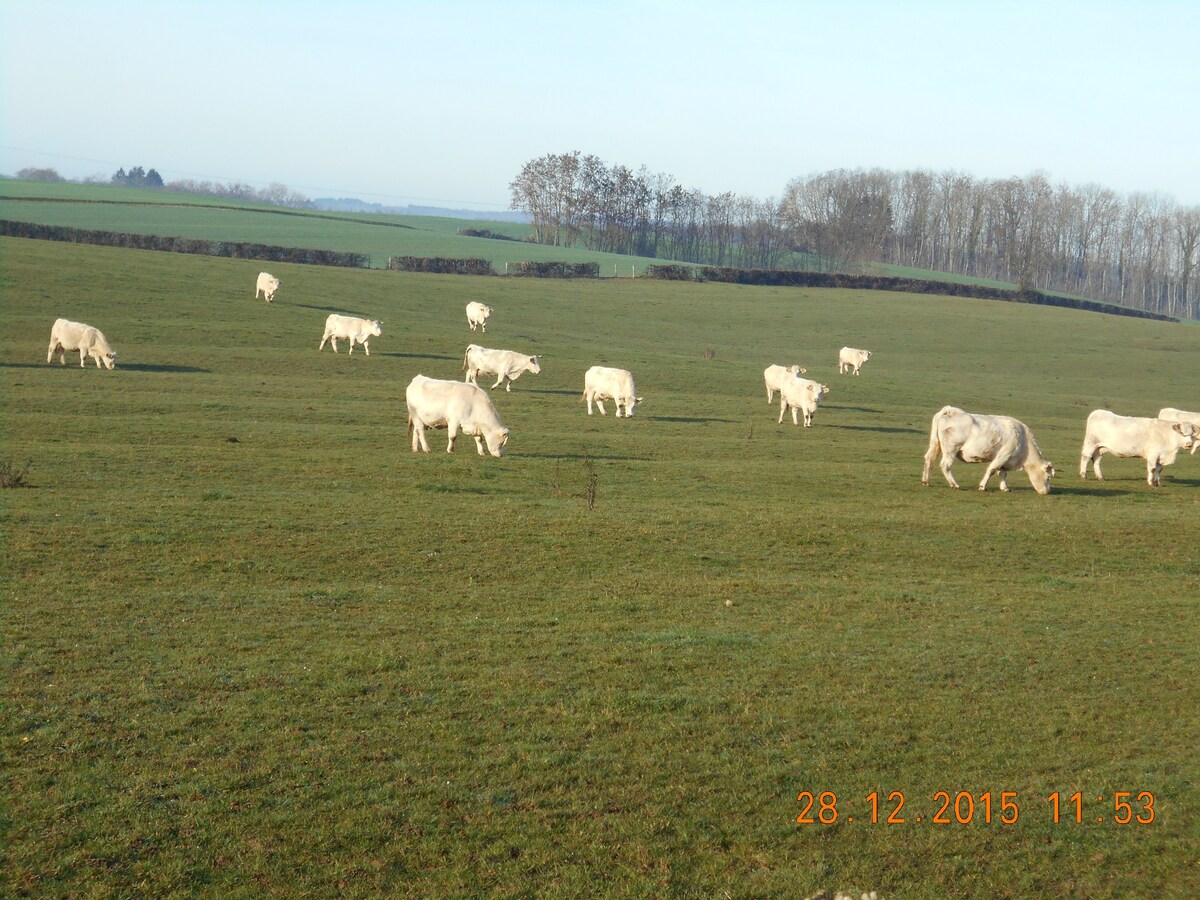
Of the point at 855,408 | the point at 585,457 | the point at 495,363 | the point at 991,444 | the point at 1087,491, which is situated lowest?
the point at 585,457

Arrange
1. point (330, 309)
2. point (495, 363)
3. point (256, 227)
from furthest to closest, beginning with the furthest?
point (256, 227), point (330, 309), point (495, 363)

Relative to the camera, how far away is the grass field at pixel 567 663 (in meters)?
8.03

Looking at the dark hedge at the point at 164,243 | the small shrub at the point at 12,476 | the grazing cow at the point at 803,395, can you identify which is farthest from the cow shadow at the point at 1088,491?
the dark hedge at the point at 164,243

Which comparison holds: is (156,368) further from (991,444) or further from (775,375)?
(991,444)

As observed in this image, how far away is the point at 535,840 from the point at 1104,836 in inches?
180

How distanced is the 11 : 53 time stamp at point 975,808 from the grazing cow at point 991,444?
50.9 ft

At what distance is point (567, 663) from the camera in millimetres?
11906

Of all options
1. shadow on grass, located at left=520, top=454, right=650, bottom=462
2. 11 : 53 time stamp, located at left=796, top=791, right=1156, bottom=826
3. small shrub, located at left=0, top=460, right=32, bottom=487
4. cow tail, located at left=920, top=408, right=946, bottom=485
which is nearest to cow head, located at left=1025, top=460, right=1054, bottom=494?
cow tail, located at left=920, top=408, right=946, bottom=485

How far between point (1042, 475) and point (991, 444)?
136cm

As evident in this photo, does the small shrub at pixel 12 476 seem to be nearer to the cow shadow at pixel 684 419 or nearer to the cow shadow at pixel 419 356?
the cow shadow at pixel 684 419

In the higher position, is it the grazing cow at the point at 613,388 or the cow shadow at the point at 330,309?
the cow shadow at the point at 330,309

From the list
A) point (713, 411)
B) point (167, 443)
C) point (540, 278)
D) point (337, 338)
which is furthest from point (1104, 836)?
point (540, 278)

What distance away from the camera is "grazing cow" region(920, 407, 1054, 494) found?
78.8 ft

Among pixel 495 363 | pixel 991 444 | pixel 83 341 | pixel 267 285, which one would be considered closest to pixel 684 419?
pixel 495 363
